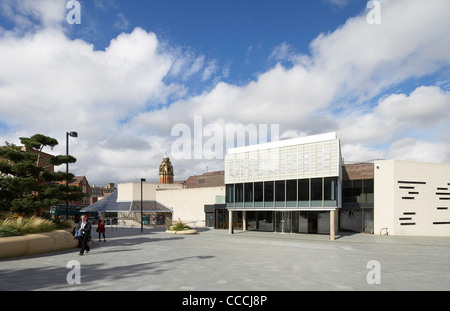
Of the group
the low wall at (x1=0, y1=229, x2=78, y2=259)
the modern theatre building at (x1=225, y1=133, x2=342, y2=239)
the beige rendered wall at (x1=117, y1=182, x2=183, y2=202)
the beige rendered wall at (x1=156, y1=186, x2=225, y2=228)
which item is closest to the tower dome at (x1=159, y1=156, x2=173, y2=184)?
the beige rendered wall at (x1=117, y1=182, x2=183, y2=202)

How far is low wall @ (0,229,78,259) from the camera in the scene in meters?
13.3

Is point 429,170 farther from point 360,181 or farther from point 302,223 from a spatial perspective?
point 302,223

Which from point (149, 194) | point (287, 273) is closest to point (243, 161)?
point (287, 273)

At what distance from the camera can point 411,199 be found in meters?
29.9

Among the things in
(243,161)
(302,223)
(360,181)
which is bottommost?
(302,223)

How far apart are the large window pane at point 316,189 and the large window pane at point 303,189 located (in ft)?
1.64

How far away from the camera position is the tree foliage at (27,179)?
17031 millimetres

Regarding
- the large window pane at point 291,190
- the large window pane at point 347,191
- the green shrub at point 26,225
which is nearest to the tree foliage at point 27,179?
the green shrub at point 26,225

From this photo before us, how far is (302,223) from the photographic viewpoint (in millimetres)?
30422

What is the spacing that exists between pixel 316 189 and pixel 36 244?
21.2 metres

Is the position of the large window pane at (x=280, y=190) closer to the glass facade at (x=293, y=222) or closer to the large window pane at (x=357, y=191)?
the glass facade at (x=293, y=222)

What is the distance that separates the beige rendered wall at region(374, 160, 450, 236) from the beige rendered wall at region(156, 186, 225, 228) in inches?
803

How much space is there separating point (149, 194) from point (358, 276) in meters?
45.5

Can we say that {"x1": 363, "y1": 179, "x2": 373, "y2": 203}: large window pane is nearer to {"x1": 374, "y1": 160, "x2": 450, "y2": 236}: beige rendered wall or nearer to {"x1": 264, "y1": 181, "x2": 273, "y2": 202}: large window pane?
{"x1": 374, "y1": 160, "x2": 450, "y2": 236}: beige rendered wall
